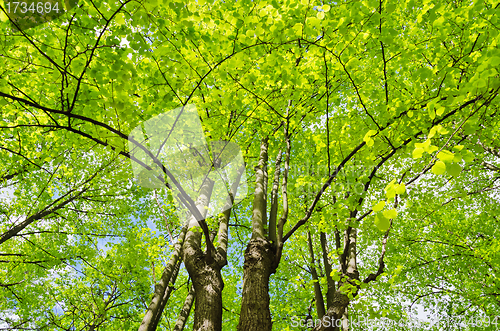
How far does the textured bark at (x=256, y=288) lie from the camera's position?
94.6 inches

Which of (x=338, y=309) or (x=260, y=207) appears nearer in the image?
(x=338, y=309)

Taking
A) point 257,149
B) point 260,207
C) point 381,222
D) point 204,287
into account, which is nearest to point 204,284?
point 204,287

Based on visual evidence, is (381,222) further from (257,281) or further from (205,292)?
(205,292)

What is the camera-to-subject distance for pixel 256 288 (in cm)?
263

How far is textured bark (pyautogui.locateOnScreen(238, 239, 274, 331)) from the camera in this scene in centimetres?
240

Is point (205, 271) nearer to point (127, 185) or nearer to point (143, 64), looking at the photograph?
point (143, 64)

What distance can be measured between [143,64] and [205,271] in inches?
98.7

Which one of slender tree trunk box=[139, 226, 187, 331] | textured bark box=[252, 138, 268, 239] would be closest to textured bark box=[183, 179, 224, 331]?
textured bark box=[252, 138, 268, 239]

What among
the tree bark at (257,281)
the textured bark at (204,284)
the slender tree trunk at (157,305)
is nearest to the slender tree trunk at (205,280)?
the textured bark at (204,284)

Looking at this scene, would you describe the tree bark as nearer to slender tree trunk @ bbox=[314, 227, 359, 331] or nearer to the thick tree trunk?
the thick tree trunk

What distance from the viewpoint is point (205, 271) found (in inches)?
115

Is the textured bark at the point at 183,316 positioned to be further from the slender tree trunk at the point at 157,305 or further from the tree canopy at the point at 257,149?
the slender tree trunk at the point at 157,305

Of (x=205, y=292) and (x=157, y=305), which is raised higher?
(x=157, y=305)

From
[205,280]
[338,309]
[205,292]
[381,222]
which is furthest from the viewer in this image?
[338,309]
